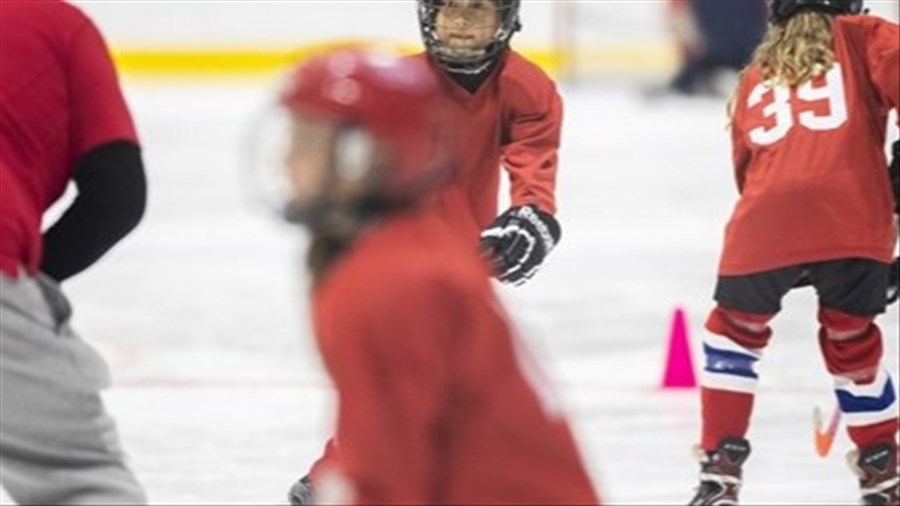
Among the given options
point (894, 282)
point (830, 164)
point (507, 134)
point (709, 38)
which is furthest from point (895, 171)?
point (709, 38)

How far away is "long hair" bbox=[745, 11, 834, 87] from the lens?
460cm

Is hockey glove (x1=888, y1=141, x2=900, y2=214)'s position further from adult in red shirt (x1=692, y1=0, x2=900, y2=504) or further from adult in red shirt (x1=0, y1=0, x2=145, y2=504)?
adult in red shirt (x1=0, y1=0, x2=145, y2=504)

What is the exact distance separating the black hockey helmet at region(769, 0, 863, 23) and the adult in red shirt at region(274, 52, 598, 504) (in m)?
2.24

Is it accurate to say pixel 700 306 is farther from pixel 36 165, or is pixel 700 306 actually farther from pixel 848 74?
pixel 36 165

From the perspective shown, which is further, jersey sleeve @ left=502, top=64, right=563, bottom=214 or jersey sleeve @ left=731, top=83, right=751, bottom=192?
Result: jersey sleeve @ left=731, top=83, right=751, bottom=192

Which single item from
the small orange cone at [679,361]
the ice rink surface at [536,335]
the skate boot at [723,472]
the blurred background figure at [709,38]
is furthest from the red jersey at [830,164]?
the blurred background figure at [709,38]

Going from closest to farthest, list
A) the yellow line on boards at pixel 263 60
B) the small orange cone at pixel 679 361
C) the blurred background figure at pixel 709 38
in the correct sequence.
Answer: the small orange cone at pixel 679 361 < the blurred background figure at pixel 709 38 < the yellow line on boards at pixel 263 60

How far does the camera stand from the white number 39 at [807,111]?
4.57 m

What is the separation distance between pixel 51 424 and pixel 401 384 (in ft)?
3.14

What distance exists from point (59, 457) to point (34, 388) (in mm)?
91

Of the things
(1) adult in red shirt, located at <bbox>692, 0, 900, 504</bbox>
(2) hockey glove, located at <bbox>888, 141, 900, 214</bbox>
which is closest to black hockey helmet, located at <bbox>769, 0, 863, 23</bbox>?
(1) adult in red shirt, located at <bbox>692, 0, 900, 504</bbox>

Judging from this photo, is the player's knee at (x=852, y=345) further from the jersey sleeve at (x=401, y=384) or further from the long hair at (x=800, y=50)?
the jersey sleeve at (x=401, y=384)

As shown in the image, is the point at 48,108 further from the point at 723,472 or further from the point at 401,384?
the point at 723,472

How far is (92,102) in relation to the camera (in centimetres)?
340
